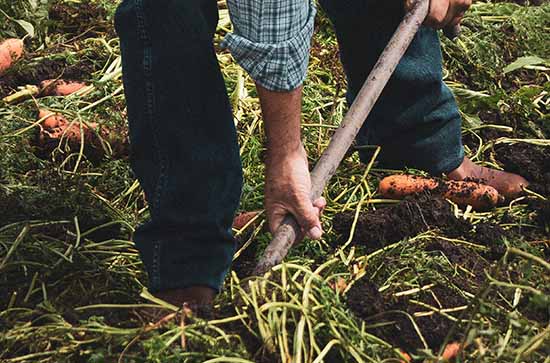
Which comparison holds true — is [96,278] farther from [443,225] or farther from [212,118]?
[443,225]

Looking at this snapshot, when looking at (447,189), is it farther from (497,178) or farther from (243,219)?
(243,219)

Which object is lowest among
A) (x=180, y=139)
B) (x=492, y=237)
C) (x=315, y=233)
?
(x=492, y=237)

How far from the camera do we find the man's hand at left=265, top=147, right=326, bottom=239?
2424 mm

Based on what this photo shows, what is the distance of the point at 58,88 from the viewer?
3.62 metres

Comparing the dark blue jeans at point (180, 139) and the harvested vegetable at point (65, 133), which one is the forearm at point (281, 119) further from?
the harvested vegetable at point (65, 133)

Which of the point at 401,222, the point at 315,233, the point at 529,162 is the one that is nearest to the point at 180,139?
the point at 315,233

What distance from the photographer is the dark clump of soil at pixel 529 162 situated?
125 inches

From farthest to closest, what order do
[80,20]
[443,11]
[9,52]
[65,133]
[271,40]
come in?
1. [80,20]
2. [9,52]
3. [65,133]
4. [443,11]
5. [271,40]

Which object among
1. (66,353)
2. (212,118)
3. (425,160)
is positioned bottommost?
(425,160)

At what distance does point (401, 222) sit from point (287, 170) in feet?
1.70

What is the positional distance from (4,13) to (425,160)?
1.72 metres

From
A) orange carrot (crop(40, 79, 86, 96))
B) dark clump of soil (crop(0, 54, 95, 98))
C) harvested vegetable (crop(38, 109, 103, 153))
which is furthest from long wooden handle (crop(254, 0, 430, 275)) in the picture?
dark clump of soil (crop(0, 54, 95, 98))

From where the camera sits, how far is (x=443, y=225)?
2.89 m

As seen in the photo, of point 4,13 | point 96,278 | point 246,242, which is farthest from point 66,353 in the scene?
point 4,13
